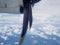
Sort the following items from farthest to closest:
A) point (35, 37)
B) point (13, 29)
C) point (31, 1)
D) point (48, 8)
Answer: point (48, 8) < point (13, 29) < point (35, 37) < point (31, 1)

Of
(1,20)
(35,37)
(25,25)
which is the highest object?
(25,25)

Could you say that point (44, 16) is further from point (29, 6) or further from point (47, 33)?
point (29, 6)

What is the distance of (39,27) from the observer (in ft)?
8.52

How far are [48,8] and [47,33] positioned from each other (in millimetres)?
521

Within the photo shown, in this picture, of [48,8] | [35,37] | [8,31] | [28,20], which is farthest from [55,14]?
[28,20]

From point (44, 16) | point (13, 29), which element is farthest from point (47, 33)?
point (13, 29)

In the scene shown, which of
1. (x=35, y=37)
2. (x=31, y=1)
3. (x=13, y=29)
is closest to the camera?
(x=31, y=1)

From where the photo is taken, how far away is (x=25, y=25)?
333 millimetres

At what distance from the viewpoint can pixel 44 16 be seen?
2.73 meters

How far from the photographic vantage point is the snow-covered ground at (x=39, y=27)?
2.31 meters

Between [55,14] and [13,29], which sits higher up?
[55,14]

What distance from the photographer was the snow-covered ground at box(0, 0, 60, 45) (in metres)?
2.31

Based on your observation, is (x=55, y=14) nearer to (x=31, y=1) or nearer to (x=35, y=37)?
(x=35, y=37)

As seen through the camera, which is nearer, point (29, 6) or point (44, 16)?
point (29, 6)
